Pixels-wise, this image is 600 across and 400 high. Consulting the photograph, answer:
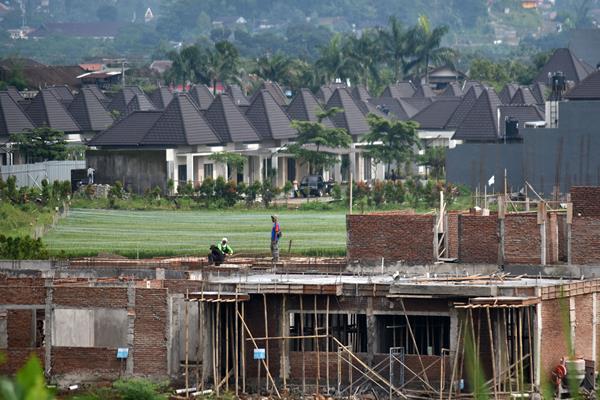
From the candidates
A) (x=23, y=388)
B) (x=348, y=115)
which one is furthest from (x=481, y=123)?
(x=23, y=388)

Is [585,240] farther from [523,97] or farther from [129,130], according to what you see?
[523,97]

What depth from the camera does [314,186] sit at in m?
67.1

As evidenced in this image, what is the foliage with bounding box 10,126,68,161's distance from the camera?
70688 millimetres

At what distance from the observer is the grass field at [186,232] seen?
48.2 metres

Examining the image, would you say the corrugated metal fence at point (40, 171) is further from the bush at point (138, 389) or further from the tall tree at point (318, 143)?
the bush at point (138, 389)

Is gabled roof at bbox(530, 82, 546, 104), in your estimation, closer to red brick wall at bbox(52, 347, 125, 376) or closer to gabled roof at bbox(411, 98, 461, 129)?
gabled roof at bbox(411, 98, 461, 129)

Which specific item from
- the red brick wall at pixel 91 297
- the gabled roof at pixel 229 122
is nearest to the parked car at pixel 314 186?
the gabled roof at pixel 229 122

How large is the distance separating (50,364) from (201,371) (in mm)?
2923

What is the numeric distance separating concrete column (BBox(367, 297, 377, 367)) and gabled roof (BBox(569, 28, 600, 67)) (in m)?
68.6

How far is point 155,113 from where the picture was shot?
233 feet

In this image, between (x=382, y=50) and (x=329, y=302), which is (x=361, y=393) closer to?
(x=329, y=302)

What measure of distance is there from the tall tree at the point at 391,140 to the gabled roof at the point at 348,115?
13.7 feet

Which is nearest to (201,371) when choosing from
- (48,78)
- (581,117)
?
(581,117)

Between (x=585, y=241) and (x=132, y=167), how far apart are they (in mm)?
32575
